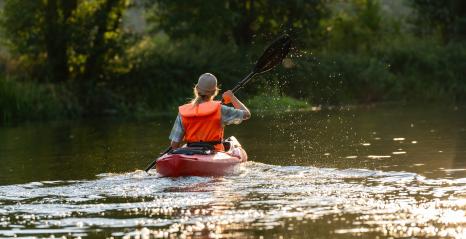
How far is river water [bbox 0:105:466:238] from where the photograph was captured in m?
9.62

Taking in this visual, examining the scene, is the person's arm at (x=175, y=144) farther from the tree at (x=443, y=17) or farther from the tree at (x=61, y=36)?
the tree at (x=443, y=17)

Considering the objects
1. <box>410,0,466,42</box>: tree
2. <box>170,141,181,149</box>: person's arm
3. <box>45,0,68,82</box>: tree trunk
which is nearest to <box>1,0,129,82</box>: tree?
<box>45,0,68,82</box>: tree trunk

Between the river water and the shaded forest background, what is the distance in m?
11.1

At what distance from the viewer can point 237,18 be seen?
38.3 metres

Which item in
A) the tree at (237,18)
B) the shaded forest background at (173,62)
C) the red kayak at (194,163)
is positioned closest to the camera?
the red kayak at (194,163)

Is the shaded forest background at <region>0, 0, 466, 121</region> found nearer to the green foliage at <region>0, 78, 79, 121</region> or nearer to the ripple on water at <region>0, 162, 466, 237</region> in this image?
the green foliage at <region>0, 78, 79, 121</region>

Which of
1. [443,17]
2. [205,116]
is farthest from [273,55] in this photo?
[443,17]

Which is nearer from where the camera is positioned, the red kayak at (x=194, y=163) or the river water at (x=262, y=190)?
the river water at (x=262, y=190)

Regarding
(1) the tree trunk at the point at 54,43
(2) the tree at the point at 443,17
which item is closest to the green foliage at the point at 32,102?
(1) the tree trunk at the point at 54,43

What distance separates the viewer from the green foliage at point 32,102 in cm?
3122

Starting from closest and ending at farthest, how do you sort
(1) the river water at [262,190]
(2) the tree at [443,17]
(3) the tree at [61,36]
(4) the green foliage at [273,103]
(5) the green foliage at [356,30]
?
(1) the river water at [262,190]
(4) the green foliage at [273,103]
(3) the tree at [61,36]
(2) the tree at [443,17]
(5) the green foliage at [356,30]

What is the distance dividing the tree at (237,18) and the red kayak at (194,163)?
23544 millimetres

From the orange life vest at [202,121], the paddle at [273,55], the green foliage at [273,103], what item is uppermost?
the paddle at [273,55]

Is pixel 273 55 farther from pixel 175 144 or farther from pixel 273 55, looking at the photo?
pixel 175 144
